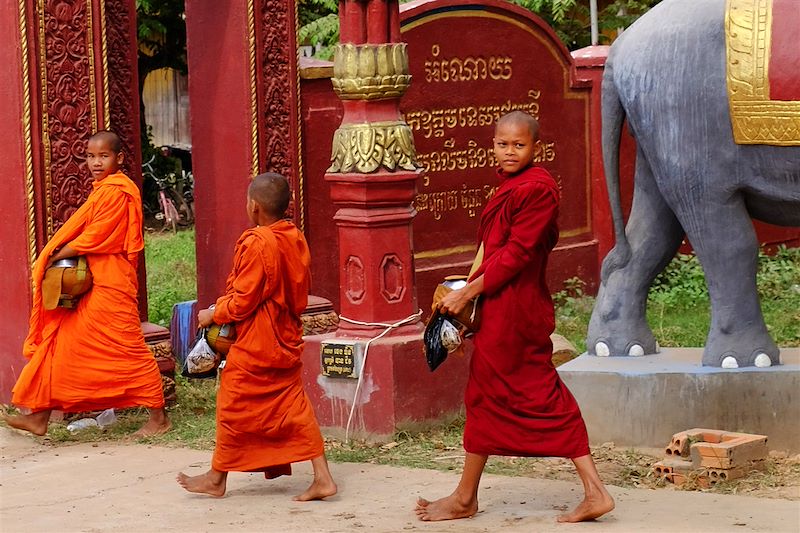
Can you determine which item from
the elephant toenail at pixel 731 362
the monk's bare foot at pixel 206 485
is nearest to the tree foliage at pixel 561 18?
the elephant toenail at pixel 731 362

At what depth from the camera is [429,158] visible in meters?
10.2

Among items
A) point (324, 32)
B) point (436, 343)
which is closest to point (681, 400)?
point (436, 343)

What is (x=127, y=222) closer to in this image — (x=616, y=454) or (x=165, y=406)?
(x=165, y=406)

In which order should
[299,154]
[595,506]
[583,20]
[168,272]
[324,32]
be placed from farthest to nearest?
1. [583,20]
2. [324,32]
3. [168,272]
4. [299,154]
5. [595,506]

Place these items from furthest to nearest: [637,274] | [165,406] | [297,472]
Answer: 1. [165,406]
2. [637,274]
3. [297,472]

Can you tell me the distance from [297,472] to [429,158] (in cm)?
397

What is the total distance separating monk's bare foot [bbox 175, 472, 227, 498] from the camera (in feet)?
20.2

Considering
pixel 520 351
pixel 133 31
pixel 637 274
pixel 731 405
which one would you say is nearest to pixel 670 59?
pixel 637 274

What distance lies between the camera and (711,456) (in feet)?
20.6

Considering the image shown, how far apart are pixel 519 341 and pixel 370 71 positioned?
223 cm

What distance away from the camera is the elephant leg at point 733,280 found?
22.7 feet

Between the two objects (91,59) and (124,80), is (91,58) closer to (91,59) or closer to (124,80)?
→ (91,59)

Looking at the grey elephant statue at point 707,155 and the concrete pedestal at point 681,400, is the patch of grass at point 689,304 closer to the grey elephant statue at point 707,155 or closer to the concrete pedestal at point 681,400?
the grey elephant statue at point 707,155

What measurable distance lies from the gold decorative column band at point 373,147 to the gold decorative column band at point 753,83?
63.8 inches
